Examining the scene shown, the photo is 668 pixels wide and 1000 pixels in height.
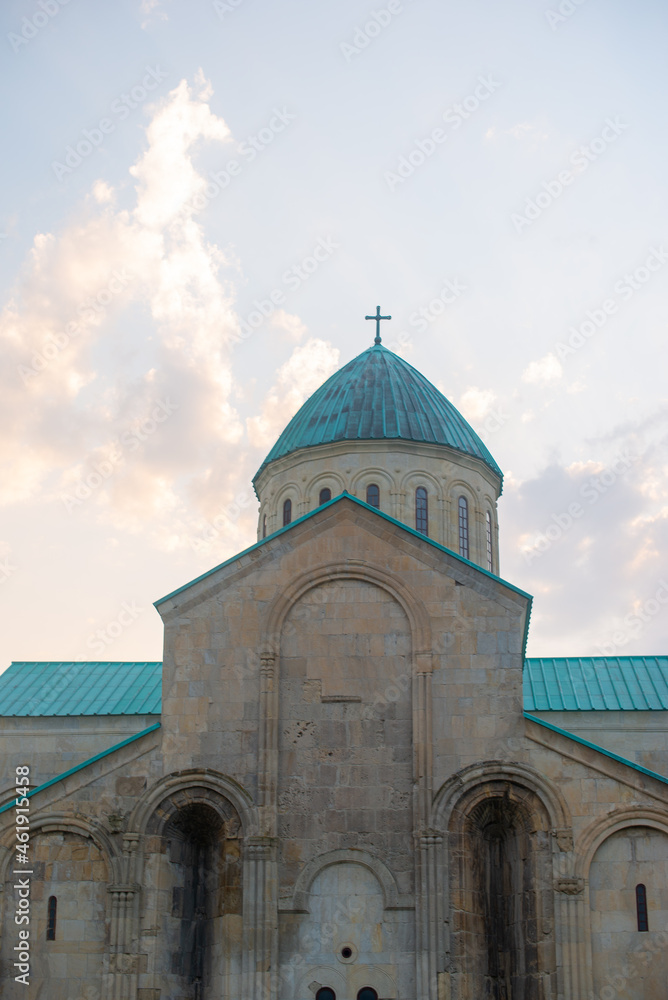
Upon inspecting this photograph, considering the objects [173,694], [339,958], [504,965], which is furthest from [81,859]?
[504,965]

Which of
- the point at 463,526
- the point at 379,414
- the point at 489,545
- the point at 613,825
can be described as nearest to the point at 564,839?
the point at 613,825

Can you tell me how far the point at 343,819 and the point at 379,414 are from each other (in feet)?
43.0

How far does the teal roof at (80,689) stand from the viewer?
26422 millimetres

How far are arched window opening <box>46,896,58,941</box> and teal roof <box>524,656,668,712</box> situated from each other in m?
11.7

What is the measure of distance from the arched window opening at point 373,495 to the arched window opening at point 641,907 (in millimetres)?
12789

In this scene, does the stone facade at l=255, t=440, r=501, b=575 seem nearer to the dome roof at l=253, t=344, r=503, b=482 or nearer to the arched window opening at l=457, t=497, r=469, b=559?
the arched window opening at l=457, t=497, r=469, b=559

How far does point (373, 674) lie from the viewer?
Answer: 64.4ft

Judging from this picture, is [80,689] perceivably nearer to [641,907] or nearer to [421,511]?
[421,511]

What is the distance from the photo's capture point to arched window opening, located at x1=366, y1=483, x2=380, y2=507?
28.2 m

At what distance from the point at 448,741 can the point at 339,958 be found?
4.15m

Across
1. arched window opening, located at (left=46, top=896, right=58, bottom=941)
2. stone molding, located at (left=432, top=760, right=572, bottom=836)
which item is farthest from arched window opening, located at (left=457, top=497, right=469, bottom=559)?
arched window opening, located at (left=46, top=896, right=58, bottom=941)

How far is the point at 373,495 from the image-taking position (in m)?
28.3

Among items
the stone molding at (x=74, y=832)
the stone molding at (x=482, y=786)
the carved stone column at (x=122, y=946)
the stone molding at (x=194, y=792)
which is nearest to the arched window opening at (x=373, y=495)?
the stone molding at (x=482, y=786)

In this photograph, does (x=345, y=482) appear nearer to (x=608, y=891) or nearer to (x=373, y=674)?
(x=373, y=674)
